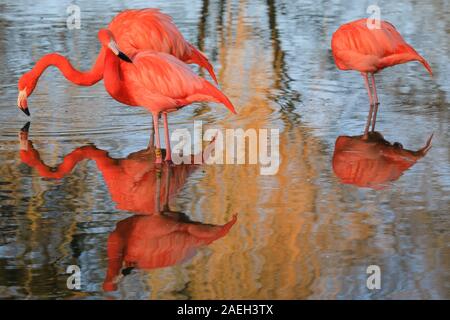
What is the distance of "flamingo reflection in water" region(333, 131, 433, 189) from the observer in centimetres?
663

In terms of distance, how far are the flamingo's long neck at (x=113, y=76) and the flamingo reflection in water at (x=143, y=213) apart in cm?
43

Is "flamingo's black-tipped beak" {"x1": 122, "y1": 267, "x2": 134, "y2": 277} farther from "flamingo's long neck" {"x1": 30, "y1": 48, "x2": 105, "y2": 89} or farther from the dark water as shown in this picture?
"flamingo's long neck" {"x1": 30, "y1": 48, "x2": 105, "y2": 89}

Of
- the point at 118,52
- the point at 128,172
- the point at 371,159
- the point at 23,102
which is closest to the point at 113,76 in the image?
the point at 118,52

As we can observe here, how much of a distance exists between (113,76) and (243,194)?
132 centimetres

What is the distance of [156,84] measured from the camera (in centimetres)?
709

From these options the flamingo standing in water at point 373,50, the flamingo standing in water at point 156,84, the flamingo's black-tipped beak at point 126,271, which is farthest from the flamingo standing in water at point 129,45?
the flamingo's black-tipped beak at point 126,271

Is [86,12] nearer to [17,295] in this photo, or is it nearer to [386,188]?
[386,188]

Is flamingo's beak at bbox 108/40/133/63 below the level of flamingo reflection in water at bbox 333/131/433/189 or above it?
above

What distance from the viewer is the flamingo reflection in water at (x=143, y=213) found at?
5.25 m

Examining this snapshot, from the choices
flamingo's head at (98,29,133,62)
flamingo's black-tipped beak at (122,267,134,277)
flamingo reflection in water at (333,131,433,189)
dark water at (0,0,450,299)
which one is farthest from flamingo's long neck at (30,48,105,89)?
flamingo's black-tipped beak at (122,267,134,277)

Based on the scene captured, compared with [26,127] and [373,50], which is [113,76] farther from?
[373,50]

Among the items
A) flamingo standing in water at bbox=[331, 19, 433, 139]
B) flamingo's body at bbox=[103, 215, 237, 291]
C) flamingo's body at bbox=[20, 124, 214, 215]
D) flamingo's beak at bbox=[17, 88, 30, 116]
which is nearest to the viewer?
flamingo's body at bbox=[103, 215, 237, 291]

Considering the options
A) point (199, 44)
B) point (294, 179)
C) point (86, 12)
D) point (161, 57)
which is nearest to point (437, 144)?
point (294, 179)

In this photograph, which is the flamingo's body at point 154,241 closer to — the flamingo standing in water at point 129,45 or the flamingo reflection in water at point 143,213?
the flamingo reflection in water at point 143,213
